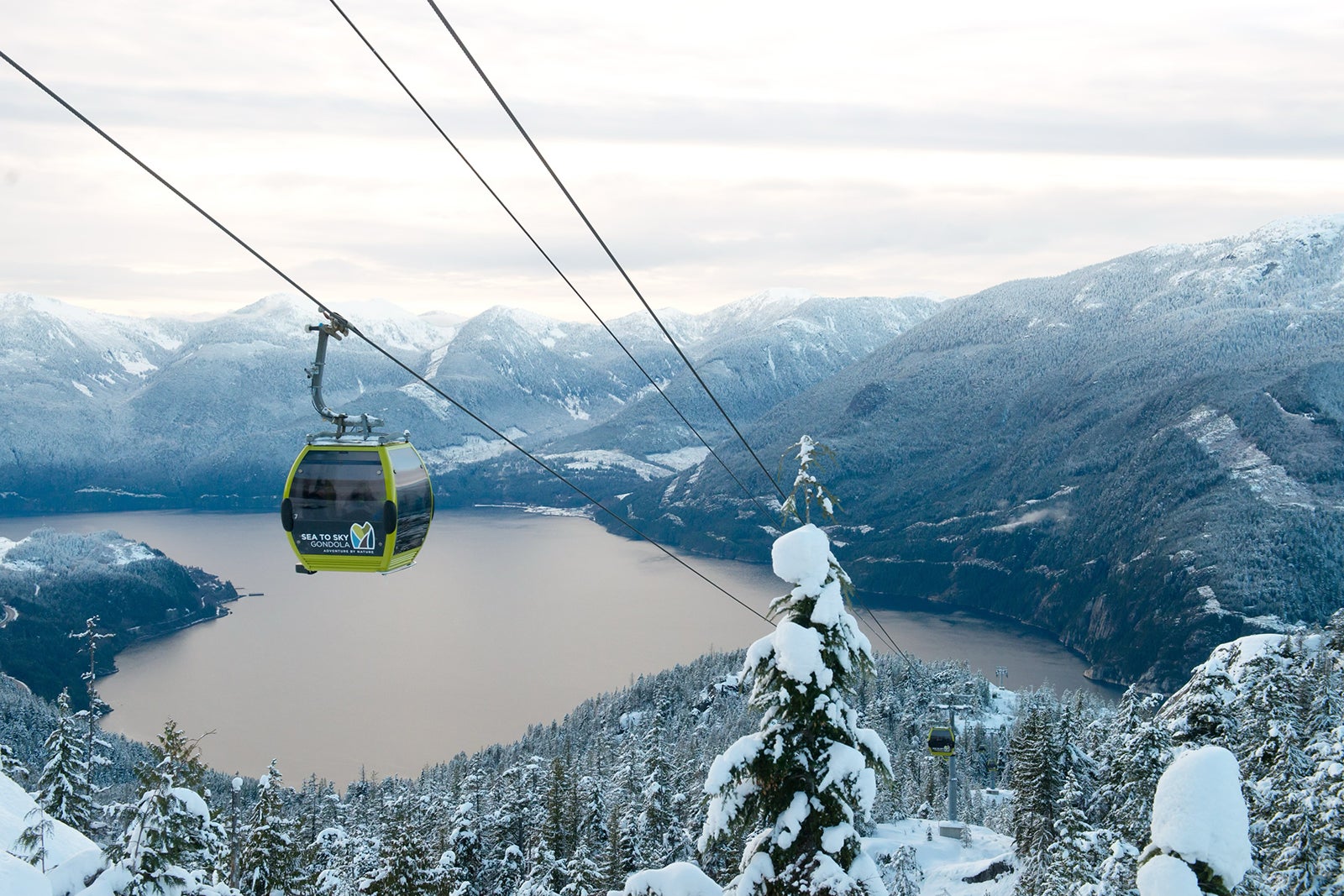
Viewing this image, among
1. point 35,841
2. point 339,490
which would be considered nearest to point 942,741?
point 35,841

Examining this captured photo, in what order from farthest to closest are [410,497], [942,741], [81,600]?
[81,600], [942,741], [410,497]

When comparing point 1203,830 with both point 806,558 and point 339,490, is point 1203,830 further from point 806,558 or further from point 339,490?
point 339,490

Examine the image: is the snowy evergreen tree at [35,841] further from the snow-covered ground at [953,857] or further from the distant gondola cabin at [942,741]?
the distant gondola cabin at [942,741]

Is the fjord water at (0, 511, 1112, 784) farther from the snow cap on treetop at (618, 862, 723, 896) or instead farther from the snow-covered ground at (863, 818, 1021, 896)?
the snow cap on treetop at (618, 862, 723, 896)

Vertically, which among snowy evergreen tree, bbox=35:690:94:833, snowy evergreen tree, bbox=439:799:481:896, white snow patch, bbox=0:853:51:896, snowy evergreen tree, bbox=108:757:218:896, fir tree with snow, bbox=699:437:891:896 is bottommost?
Answer: snowy evergreen tree, bbox=439:799:481:896

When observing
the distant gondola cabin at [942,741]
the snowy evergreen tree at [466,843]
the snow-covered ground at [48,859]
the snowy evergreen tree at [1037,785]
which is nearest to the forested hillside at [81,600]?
the snowy evergreen tree at [466,843]

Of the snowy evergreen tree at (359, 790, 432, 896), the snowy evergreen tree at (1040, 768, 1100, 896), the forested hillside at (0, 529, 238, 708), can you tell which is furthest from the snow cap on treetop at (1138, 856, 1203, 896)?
Result: the forested hillside at (0, 529, 238, 708)
